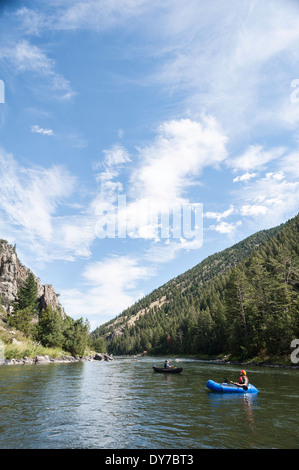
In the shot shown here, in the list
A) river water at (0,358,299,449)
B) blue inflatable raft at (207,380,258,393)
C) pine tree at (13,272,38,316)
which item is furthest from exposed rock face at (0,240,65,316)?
blue inflatable raft at (207,380,258,393)

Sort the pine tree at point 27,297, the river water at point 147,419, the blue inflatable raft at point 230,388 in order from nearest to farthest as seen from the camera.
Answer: the river water at point 147,419, the blue inflatable raft at point 230,388, the pine tree at point 27,297

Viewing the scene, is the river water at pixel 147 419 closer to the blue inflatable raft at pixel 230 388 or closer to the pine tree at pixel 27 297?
the blue inflatable raft at pixel 230 388

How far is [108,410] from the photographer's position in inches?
635

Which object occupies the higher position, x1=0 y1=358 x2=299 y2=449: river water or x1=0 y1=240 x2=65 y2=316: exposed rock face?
x1=0 y1=240 x2=65 y2=316: exposed rock face

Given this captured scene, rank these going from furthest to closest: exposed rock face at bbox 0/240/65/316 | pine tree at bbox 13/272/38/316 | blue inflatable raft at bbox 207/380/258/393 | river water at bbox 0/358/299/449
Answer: exposed rock face at bbox 0/240/65/316 < pine tree at bbox 13/272/38/316 < blue inflatable raft at bbox 207/380/258/393 < river water at bbox 0/358/299/449

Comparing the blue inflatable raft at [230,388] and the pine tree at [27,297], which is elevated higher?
the pine tree at [27,297]

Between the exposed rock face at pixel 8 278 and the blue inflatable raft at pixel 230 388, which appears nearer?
the blue inflatable raft at pixel 230 388

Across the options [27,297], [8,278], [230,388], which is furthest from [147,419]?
[8,278]

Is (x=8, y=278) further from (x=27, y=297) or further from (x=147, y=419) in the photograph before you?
(x=147, y=419)

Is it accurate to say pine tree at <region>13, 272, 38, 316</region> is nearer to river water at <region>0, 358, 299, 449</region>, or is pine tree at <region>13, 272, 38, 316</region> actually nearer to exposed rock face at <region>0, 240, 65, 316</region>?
exposed rock face at <region>0, 240, 65, 316</region>

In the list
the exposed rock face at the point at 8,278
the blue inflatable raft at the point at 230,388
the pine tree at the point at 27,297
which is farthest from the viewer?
the exposed rock face at the point at 8,278

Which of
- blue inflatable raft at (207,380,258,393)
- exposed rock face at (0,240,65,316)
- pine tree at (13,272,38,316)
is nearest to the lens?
blue inflatable raft at (207,380,258,393)

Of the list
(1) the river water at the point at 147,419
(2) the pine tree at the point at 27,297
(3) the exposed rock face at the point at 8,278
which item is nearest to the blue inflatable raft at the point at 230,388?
(1) the river water at the point at 147,419

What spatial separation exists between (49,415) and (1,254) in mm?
92637
